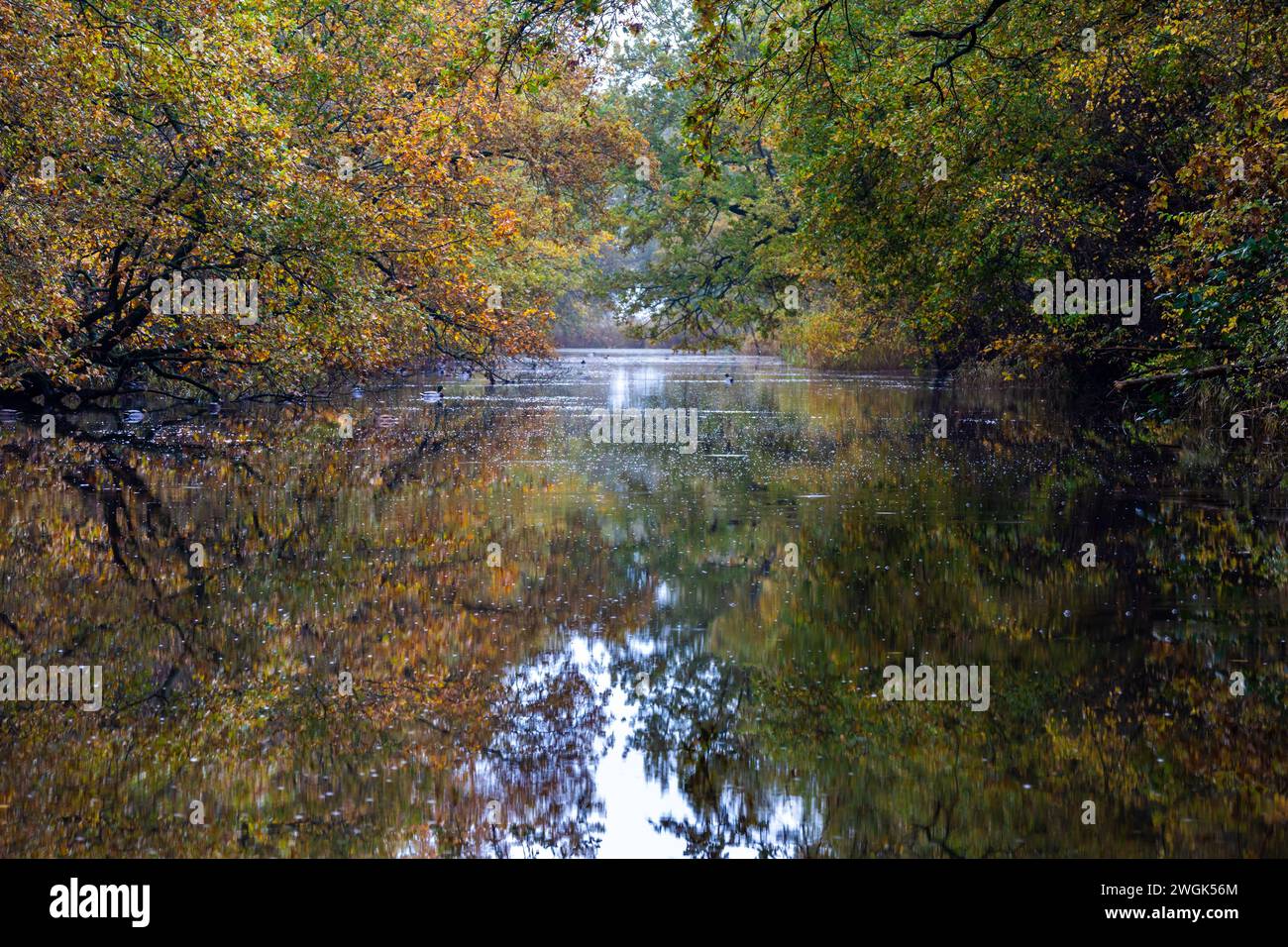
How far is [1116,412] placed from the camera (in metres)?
28.0

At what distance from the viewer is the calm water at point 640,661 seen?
16.9 ft

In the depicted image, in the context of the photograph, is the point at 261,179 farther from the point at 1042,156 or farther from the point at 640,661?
the point at 1042,156

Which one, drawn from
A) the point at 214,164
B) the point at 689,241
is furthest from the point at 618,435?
the point at 689,241

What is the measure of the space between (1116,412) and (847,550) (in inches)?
727

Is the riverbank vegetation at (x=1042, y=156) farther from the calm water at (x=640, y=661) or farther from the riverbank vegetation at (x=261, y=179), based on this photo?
the riverbank vegetation at (x=261, y=179)

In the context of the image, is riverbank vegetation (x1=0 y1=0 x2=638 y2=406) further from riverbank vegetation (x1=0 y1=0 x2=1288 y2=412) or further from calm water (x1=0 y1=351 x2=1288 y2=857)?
calm water (x1=0 y1=351 x2=1288 y2=857)

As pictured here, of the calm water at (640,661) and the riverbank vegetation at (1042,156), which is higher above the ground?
the riverbank vegetation at (1042,156)

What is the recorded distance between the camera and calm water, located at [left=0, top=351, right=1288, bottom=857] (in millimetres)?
5148

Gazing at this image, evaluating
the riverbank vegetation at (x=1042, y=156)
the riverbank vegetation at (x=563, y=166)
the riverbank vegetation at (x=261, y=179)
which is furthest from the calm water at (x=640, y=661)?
the riverbank vegetation at (x=261, y=179)

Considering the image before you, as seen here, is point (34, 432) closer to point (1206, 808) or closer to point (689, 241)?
point (1206, 808)

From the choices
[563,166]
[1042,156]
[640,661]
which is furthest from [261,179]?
[563,166]

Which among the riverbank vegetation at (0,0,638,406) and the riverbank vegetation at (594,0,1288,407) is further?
the riverbank vegetation at (0,0,638,406)

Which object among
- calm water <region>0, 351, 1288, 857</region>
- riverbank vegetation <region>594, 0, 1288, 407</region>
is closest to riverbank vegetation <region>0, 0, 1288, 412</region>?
riverbank vegetation <region>594, 0, 1288, 407</region>

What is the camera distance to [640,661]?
7684 mm
